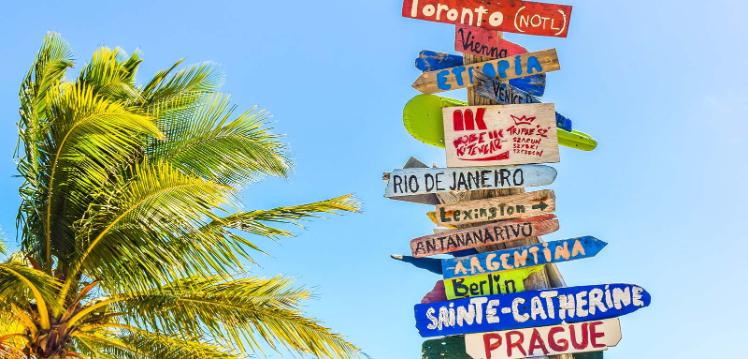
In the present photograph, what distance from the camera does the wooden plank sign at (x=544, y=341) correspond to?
9984 mm

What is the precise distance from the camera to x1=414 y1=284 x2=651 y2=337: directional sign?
9.99m

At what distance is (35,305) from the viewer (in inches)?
456

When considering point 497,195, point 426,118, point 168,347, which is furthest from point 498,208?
point 168,347

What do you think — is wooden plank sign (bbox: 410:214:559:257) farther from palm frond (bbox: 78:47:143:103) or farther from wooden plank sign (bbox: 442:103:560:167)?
palm frond (bbox: 78:47:143:103)

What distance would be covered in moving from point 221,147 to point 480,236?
3.93 m

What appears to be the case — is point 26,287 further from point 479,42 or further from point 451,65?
point 479,42

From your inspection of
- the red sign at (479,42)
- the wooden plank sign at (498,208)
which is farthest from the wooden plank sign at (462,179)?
the red sign at (479,42)

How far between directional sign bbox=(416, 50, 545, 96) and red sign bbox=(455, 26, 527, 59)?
0.49 feet

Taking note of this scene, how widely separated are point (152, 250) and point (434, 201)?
314 centimetres

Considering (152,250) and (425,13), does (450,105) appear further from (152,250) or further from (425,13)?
(152,250)

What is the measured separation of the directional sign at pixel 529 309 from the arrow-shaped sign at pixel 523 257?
311 mm

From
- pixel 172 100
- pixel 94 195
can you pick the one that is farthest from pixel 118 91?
pixel 94 195

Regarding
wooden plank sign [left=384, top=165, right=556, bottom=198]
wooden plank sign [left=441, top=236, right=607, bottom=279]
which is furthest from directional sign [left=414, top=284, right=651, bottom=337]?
wooden plank sign [left=384, top=165, right=556, bottom=198]

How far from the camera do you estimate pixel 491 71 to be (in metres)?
10.8
